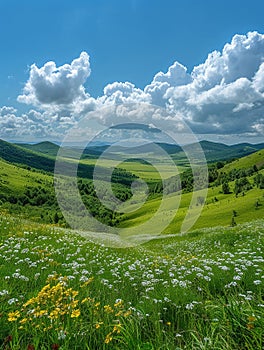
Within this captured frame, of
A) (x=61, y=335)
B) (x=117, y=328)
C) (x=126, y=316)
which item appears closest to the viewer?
Result: (x=61, y=335)

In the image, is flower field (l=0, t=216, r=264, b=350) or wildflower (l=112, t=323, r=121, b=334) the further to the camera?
wildflower (l=112, t=323, r=121, b=334)

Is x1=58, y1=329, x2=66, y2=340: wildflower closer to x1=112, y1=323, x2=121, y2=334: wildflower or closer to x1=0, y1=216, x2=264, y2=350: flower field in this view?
x1=0, y1=216, x2=264, y2=350: flower field

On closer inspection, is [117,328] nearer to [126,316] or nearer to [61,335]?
[126,316]

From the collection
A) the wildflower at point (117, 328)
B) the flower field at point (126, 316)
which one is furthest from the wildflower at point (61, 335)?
the wildflower at point (117, 328)

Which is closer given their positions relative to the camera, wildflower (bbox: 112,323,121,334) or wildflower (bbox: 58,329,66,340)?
wildflower (bbox: 58,329,66,340)

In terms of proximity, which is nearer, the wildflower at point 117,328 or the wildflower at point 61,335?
the wildflower at point 61,335

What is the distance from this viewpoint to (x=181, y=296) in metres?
7.20

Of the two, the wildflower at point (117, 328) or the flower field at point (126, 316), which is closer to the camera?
the flower field at point (126, 316)

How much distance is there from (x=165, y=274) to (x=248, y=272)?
7.98ft

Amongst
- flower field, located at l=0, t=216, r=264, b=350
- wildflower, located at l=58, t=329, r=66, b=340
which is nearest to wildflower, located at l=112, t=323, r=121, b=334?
flower field, located at l=0, t=216, r=264, b=350

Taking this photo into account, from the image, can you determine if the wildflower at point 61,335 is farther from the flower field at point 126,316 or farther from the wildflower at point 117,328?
the wildflower at point 117,328

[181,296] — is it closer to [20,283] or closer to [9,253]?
[20,283]

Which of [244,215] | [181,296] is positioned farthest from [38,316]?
[244,215]

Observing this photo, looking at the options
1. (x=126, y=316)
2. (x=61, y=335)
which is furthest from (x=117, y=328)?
(x=61, y=335)
